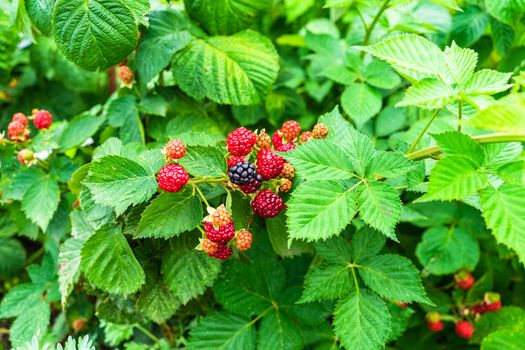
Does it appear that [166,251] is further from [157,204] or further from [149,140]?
[149,140]

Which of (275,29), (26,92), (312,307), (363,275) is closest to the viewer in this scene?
(363,275)

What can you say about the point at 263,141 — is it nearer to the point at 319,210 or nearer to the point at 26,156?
the point at 319,210

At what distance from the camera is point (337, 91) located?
66.0 inches

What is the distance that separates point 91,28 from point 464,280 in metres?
1.32

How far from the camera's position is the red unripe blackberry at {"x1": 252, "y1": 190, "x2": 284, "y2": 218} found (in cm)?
85

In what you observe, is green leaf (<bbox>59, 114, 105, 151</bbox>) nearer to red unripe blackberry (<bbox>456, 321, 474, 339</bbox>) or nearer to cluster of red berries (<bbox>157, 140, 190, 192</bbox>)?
cluster of red berries (<bbox>157, 140, 190, 192</bbox>)

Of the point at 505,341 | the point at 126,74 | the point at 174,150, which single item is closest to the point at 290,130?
the point at 174,150

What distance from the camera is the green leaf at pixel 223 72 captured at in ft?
4.08

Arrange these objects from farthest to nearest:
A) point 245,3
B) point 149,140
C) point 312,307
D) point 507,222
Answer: point 149,140 → point 245,3 → point 312,307 → point 507,222

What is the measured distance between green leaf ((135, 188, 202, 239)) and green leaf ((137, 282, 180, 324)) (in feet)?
0.94

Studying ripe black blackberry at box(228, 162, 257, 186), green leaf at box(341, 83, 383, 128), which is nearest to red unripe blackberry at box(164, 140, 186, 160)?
ripe black blackberry at box(228, 162, 257, 186)

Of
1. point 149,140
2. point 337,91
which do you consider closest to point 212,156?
point 149,140

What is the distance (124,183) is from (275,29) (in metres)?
1.25

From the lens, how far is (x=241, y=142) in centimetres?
84
